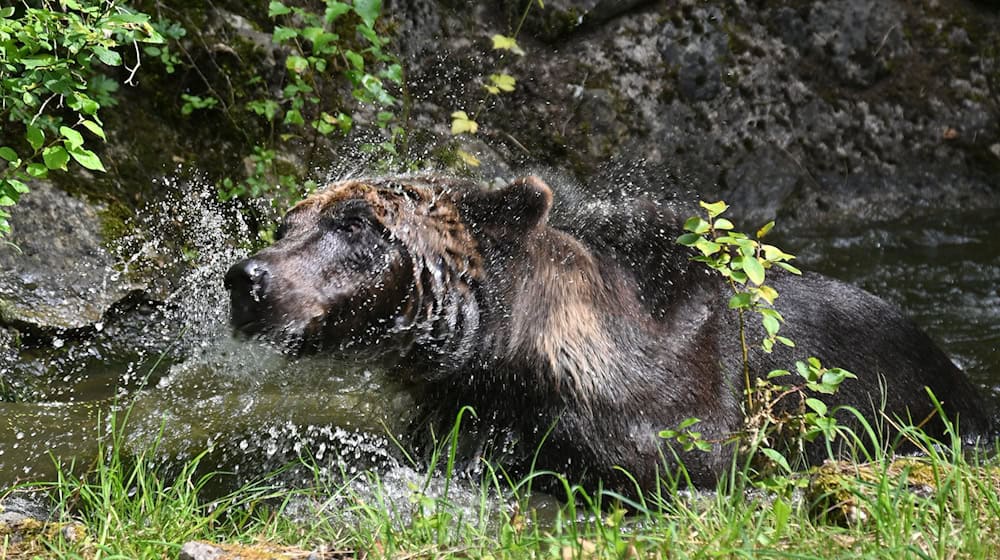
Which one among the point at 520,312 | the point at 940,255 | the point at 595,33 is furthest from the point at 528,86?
the point at 520,312

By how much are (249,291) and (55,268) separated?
2.91 meters

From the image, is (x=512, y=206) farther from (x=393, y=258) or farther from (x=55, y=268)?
(x=55, y=268)

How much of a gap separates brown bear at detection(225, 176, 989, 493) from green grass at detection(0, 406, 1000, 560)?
0.38 m

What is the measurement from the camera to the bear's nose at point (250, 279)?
338cm

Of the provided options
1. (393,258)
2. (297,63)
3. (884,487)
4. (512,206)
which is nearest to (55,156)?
(393,258)

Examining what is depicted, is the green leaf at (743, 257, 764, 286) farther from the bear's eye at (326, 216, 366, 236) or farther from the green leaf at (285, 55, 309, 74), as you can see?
the green leaf at (285, 55, 309, 74)

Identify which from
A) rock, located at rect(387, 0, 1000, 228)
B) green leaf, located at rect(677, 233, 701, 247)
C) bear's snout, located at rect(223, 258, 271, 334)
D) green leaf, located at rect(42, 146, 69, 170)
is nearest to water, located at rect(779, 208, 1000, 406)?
rock, located at rect(387, 0, 1000, 228)

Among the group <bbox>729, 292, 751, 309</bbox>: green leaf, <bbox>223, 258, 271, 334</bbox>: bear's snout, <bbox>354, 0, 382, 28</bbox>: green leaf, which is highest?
<bbox>354, 0, 382, 28</bbox>: green leaf

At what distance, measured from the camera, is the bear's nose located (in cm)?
338

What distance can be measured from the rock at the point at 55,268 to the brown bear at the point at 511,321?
94.1 inches

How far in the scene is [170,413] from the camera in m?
4.77

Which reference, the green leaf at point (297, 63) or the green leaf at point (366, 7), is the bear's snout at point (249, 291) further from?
the green leaf at point (297, 63)

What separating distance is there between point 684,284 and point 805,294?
74 cm

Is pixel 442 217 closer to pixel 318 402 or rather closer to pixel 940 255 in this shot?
pixel 318 402
